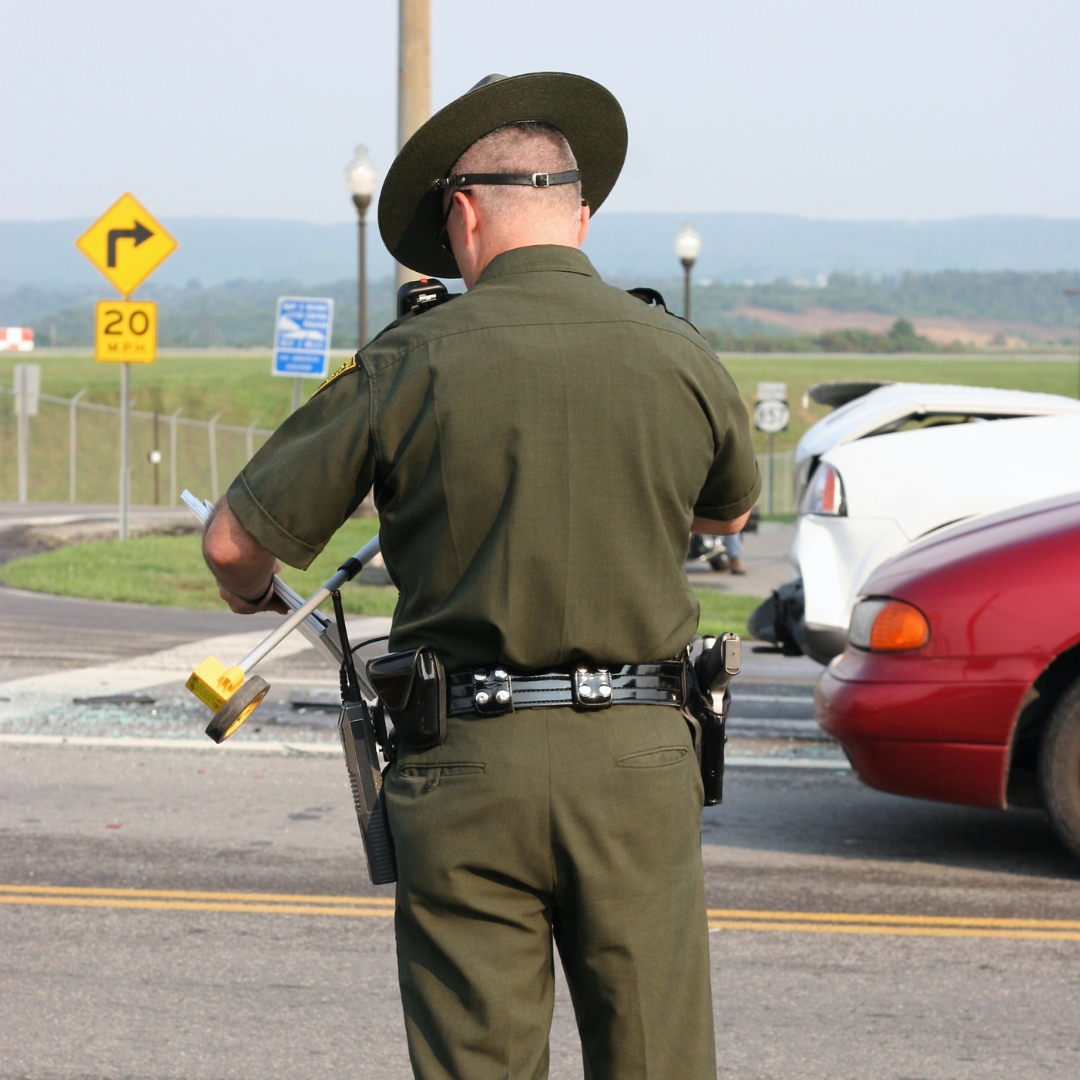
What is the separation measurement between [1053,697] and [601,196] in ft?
11.0

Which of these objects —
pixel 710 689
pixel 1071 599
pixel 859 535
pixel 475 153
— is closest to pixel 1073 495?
pixel 1071 599

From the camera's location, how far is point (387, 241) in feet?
8.93

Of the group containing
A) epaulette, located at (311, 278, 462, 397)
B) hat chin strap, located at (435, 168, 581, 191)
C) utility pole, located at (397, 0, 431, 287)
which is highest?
utility pole, located at (397, 0, 431, 287)

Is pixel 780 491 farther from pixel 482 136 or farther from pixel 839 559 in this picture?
pixel 482 136

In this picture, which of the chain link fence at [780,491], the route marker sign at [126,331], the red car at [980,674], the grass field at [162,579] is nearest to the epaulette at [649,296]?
the red car at [980,674]

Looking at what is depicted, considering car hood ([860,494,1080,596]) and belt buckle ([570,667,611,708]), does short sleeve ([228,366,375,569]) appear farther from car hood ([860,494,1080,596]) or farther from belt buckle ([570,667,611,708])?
car hood ([860,494,1080,596])

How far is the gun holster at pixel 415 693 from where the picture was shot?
93.4 inches

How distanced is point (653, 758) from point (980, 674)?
317 cm

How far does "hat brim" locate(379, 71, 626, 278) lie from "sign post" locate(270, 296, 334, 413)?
16860mm

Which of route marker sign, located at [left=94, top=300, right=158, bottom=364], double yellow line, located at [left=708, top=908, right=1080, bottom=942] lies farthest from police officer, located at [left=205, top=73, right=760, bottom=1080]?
route marker sign, located at [left=94, top=300, right=158, bottom=364]

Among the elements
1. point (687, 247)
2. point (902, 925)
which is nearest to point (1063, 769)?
point (902, 925)

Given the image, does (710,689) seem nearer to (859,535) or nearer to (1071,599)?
(1071,599)

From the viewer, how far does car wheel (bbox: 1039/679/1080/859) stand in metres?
5.30

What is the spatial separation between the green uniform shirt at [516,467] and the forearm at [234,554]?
0.12ft
